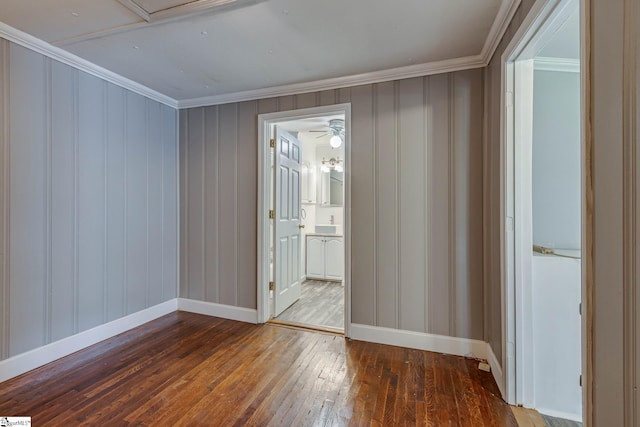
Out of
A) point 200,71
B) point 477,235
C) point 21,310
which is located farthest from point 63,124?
point 477,235

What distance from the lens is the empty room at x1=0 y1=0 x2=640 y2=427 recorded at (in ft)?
4.94

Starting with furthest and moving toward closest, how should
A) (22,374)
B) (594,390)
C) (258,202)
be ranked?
(258,202) < (22,374) < (594,390)

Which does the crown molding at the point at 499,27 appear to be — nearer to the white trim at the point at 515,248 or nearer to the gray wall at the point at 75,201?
the white trim at the point at 515,248

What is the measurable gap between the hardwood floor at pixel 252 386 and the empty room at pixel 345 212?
0.02 m

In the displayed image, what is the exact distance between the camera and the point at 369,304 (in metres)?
2.69

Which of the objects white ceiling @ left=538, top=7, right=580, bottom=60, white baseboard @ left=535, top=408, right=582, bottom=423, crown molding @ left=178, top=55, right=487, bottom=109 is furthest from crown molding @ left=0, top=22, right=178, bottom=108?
white baseboard @ left=535, top=408, right=582, bottom=423

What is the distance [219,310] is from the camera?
325 centimetres

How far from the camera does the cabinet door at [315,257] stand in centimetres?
489

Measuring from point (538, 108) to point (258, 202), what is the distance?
8.26 ft

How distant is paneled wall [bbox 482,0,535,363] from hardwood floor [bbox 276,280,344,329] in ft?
4.58

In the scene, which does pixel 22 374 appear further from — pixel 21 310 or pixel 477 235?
pixel 477 235

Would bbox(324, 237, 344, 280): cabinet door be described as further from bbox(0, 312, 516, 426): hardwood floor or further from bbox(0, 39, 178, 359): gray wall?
bbox(0, 39, 178, 359): gray wall

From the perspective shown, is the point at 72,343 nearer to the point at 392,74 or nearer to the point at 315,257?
the point at 315,257

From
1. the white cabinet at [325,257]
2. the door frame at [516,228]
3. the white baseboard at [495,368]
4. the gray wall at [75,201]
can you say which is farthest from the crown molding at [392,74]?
the white cabinet at [325,257]
